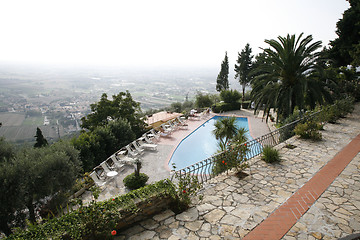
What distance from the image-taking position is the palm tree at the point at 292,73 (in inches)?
389

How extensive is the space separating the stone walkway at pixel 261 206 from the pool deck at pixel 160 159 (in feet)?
16.7

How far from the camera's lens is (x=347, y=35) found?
1562 cm

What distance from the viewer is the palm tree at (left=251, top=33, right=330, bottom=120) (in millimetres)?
9891

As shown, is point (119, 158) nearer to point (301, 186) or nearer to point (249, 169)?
point (249, 169)

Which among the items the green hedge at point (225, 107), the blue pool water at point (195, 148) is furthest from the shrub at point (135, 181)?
the green hedge at point (225, 107)

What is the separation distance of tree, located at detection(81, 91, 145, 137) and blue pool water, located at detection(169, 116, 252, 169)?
5235 millimetres

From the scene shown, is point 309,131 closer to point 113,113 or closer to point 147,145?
point 147,145

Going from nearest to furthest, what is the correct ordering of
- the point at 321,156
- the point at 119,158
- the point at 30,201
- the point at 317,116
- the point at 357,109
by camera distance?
the point at 30,201 → the point at 321,156 → the point at 317,116 → the point at 119,158 → the point at 357,109

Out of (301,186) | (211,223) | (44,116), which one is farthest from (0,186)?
(44,116)

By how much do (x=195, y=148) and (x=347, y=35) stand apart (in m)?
14.7

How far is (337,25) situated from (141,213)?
20.3 metres

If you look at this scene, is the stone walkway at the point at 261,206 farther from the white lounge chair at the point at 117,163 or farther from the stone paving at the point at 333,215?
the white lounge chair at the point at 117,163

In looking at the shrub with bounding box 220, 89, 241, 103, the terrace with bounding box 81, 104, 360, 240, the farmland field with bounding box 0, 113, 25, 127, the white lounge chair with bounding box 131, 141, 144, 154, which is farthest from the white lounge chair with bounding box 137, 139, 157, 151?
the farmland field with bounding box 0, 113, 25, 127

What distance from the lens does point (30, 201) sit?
6.14 meters
